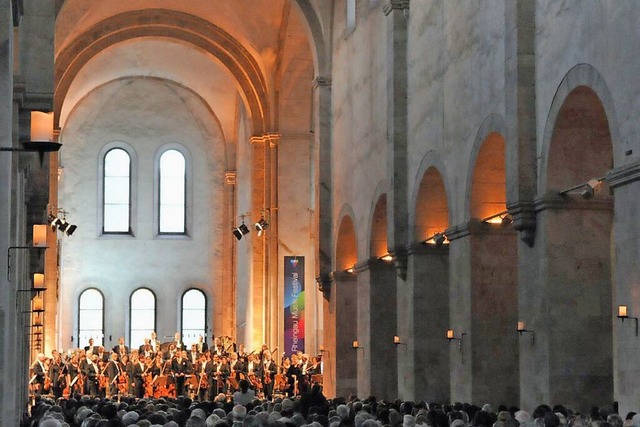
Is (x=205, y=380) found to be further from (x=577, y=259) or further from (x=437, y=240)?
(x=577, y=259)

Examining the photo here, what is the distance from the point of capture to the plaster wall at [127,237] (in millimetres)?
48406

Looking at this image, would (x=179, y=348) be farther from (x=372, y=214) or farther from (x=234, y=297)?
(x=372, y=214)

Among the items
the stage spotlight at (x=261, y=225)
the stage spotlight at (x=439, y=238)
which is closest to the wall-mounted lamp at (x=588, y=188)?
the stage spotlight at (x=439, y=238)

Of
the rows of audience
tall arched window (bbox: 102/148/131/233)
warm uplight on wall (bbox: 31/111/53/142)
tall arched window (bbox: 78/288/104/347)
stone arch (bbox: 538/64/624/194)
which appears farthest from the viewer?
tall arched window (bbox: 102/148/131/233)

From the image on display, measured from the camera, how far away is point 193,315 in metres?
49.4

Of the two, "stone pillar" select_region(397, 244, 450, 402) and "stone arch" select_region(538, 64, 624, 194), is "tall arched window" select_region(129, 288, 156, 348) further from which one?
"stone arch" select_region(538, 64, 624, 194)

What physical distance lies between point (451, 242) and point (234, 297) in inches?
1063

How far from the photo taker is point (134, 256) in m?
49.2

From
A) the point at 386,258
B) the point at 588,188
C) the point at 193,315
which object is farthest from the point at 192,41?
the point at 588,188

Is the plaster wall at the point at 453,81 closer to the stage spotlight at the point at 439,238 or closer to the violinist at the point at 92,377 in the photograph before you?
the stage spotlight at the point at 439,238

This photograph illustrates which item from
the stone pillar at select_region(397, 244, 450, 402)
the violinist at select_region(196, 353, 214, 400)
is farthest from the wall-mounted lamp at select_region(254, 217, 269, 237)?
the stone pillar at select_region(397, 244, 450, 402)

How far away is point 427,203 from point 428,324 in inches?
96.9

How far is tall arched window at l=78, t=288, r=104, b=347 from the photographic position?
48.1 metres

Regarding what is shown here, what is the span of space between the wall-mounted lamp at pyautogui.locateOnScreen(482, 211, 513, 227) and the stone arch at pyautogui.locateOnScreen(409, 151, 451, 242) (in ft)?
9.24
